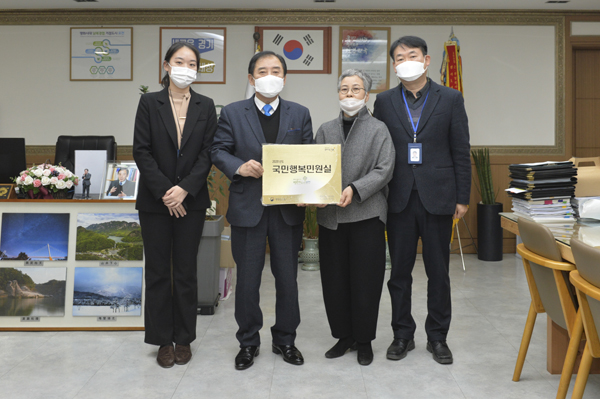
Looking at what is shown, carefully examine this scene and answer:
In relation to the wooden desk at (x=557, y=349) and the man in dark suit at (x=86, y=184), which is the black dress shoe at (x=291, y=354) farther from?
the man in dark suit at (x=86, y=184)

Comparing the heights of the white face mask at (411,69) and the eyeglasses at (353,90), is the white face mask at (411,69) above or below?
above

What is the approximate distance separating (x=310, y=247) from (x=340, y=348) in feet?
7.97

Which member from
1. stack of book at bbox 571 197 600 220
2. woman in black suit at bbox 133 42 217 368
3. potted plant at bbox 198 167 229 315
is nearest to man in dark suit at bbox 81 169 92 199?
potted plant at bbox 198 167 229 315

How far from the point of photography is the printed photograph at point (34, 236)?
286cm

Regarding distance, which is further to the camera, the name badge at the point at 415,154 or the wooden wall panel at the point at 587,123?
the wooden wall panel at the point at 587,123

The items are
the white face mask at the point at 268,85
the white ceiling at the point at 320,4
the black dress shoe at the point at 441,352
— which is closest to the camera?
the white face mask at the point at 268,85

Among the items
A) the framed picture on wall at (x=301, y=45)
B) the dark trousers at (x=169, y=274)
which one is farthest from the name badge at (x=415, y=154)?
the framed picture on wall at (x=301, y=45)

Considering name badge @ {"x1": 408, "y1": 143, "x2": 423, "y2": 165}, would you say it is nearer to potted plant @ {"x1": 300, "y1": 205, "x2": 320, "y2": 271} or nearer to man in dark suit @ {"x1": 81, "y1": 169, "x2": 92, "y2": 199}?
man in dark suit @ {"x1": 81, "y1": 169, "x2": 92, "y2": 199}

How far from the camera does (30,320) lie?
2.84 meters

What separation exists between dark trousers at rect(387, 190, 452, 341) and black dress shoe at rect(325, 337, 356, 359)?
0.87 ft

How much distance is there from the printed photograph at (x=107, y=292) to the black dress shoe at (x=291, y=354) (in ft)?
3.13

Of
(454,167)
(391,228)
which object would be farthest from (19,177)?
(454,167)

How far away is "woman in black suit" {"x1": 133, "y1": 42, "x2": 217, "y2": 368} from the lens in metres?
2.33

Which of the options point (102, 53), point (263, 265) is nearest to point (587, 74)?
point (263, 265)
